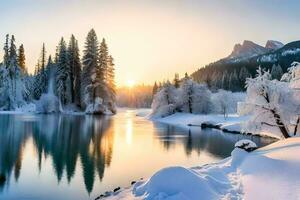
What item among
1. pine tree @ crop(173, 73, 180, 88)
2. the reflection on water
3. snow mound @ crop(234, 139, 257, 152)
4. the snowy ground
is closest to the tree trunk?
the reflection on water

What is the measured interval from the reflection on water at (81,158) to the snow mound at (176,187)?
344 centimetres

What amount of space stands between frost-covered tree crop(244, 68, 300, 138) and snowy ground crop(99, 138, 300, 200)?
1190cm

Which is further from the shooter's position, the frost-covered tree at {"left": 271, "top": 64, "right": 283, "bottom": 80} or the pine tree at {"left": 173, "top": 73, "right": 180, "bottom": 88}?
the frost-covered tree at {"left": 271, "top": 64, "right": 283, "bottom": 80}

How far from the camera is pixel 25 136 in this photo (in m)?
33.6

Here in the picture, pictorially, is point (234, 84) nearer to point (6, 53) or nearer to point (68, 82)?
point (68, 82)

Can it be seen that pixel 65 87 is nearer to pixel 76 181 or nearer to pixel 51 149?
pixel 51 149

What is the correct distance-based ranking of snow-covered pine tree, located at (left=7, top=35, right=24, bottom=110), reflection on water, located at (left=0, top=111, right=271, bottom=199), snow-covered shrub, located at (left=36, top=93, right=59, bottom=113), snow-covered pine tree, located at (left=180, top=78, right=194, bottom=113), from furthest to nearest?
snow-covered pine tree, located at (left=7, top=35, right=24, bottom=110) → snow-covered shrub, located at (left=36, top=93, right=59, bottom=113) → snow-covered pine tree, located at (left=180, top=78, right=194, bottom=113) → reflection on water, located at (left=0, top=111, right=271, bottom=199)

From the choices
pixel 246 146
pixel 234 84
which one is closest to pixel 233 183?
pixel 246 146

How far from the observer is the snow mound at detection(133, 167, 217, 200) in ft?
39.3

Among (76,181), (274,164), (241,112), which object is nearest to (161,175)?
(274,164)

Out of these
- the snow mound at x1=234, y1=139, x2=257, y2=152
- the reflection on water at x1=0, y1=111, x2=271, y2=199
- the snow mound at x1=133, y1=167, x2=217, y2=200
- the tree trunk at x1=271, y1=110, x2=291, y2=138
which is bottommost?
the reflection on water at x1=0, y1=111, x2=271, y2=199

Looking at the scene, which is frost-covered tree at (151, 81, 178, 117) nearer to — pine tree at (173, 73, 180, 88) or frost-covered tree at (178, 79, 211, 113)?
frost-covered tree at (178, 79, 211, 113)

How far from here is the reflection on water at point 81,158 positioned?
16241mm

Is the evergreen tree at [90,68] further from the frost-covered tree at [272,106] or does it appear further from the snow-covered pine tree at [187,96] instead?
the frost-covered tree at [272,106]
